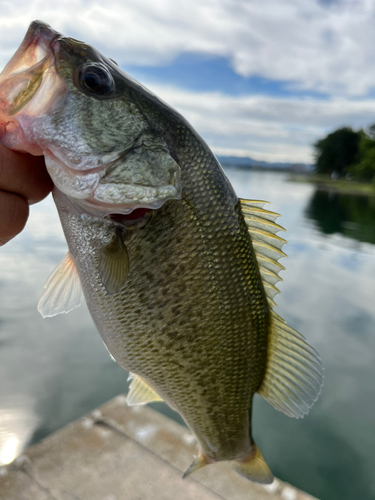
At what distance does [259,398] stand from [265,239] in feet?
13.1

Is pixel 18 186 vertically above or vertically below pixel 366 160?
below

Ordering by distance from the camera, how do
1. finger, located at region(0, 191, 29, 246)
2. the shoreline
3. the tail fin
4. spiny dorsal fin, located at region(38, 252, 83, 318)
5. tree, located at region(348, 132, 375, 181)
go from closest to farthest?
finger, located at region(0, 191, 29, 246)
spiny dorsal fin, located at region(38, 252, 83, 318)
the tail fin
the shoreline
tree, located at region(348, 132, 375, 181)

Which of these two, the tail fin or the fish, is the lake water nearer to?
the tail fin

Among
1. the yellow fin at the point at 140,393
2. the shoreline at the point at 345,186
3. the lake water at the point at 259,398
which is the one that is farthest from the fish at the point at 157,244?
the shoreline at the point at 345,186

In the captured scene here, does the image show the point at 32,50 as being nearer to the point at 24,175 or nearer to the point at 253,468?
the point at 24,175

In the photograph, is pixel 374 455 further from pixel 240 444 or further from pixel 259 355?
pixel 259 355

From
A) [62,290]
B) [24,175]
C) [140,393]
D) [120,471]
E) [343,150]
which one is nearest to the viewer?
[24,175]

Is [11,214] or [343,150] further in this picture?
[343,150]

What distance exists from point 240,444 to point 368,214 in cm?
2571

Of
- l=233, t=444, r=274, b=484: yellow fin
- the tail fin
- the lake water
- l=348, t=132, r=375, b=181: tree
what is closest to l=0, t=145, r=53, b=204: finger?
the tail fin

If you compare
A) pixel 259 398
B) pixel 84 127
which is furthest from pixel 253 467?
pixel 259 398

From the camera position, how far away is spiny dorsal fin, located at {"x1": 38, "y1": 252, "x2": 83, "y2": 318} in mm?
1315

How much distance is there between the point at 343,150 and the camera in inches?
2498

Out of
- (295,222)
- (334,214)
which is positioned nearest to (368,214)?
(334,214)
